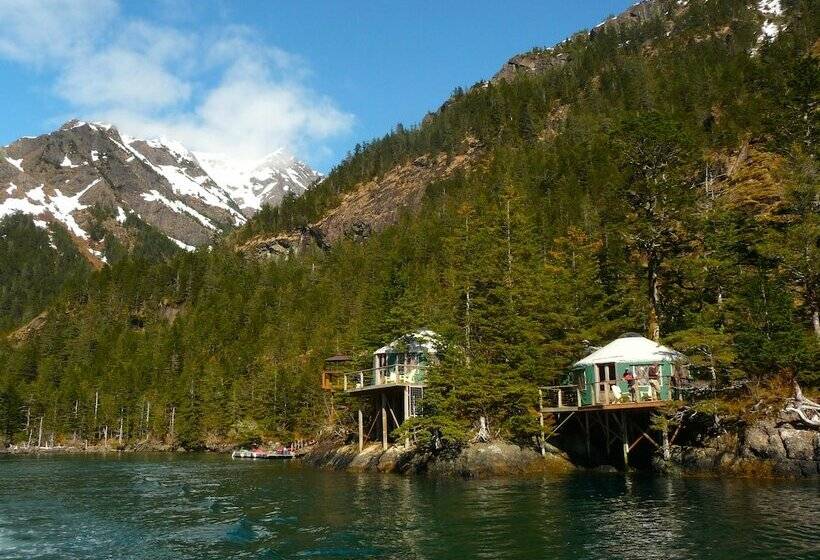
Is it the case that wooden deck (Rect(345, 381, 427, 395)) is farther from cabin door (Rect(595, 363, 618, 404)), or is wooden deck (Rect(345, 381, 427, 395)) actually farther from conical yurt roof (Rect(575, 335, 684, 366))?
conical yurt roof (Rect(575, 335, 684, 366))

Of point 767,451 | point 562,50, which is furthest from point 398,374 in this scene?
point 562,50

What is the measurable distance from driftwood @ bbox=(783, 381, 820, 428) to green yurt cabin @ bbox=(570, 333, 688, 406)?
583 centimetres

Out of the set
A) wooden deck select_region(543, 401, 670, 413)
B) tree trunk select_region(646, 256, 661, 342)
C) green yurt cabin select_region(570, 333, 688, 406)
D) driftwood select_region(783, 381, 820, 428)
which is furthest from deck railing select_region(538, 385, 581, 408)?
driftwood select_region(783, 381, 820, 428)

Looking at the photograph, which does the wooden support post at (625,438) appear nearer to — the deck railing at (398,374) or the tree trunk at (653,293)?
the tree trunk at (653,293)

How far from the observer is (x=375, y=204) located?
456 feet

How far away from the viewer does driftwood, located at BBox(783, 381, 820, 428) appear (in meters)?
26.4

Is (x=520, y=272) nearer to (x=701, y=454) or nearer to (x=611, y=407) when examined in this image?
(x=611, y=407)

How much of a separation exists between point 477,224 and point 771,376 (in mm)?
23982

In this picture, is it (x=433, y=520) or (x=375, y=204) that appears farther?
(x=375, y=204)

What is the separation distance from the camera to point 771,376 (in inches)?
1128

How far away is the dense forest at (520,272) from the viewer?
3428 cm

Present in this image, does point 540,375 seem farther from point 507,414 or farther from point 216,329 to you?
point 216,329

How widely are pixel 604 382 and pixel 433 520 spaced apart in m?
15.3

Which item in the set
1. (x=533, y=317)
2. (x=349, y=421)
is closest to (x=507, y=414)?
(x=533, y=317)
